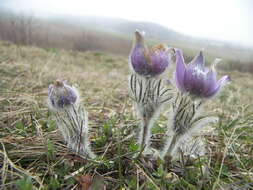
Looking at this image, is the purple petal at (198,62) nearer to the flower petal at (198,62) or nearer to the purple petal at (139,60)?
the flower petal at (198,62)

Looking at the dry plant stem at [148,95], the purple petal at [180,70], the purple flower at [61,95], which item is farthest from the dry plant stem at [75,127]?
the purple petal at [180,70]

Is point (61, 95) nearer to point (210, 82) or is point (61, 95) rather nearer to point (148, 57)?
point (148, 57)

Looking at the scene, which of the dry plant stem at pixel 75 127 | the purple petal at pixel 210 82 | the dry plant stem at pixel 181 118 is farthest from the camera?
the dry plant stem at pixel 75 127

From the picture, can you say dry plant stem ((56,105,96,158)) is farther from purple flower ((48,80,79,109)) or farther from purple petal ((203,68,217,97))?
purple petal ((203,68,217,97))

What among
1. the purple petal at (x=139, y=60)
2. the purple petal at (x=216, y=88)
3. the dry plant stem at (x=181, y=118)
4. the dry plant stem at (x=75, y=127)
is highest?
the purple petal at (x=139, y=60)

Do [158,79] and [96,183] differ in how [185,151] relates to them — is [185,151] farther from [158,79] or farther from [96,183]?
[96,183]

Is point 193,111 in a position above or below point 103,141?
above

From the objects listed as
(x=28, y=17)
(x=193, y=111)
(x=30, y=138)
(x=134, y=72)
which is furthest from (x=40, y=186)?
(x=28, y=17)

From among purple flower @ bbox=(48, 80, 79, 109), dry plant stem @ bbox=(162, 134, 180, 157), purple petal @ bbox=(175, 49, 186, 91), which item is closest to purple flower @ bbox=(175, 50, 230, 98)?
purple petal @ bbox=(175, 49, 186, 91)
